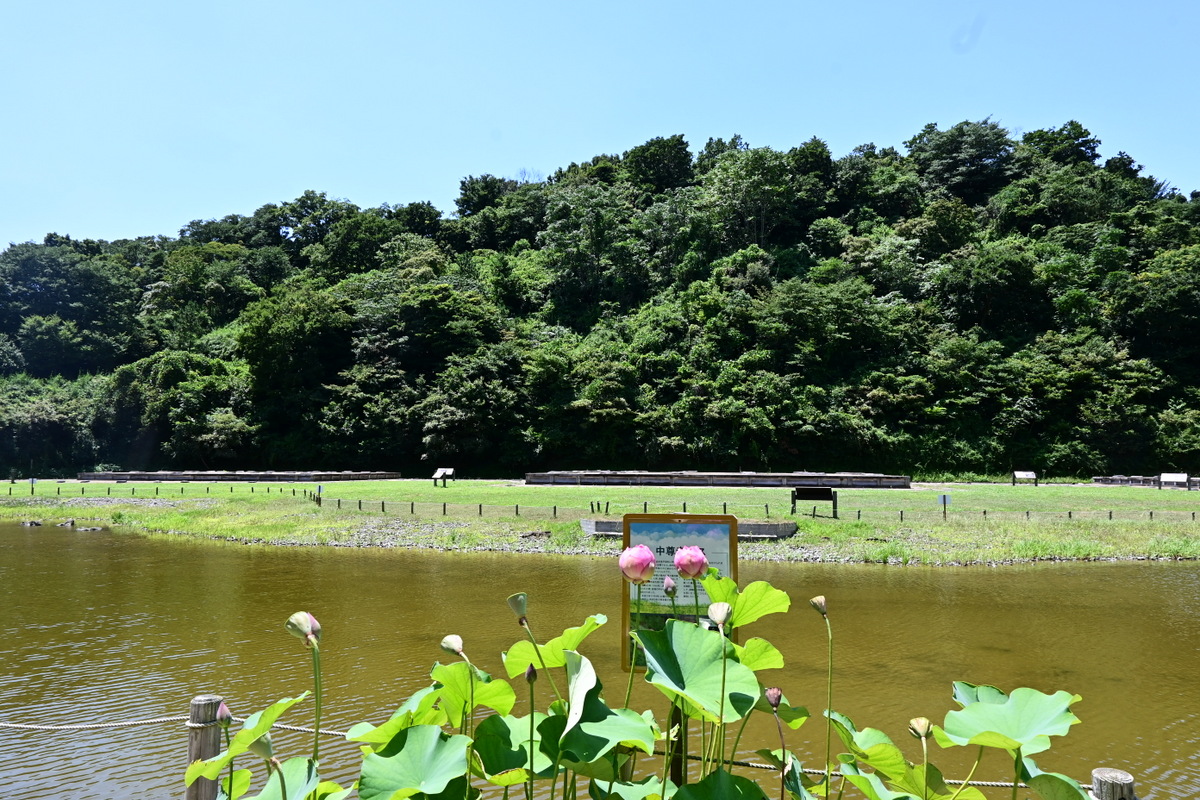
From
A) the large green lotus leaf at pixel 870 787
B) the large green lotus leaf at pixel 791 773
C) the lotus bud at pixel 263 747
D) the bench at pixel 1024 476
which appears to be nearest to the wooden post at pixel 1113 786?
the large green lotus leaf at pixel 870 787

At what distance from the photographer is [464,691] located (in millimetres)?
1671

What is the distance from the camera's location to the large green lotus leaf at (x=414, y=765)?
1.37m

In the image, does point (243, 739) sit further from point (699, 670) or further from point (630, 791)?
point (699, 670)

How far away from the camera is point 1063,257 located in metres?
35.6

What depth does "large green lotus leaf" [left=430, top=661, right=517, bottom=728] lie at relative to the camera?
164cm

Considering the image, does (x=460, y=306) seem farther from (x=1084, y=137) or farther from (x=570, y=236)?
(x=1084, y=137)

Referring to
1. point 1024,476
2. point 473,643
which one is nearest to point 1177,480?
point 1024,476

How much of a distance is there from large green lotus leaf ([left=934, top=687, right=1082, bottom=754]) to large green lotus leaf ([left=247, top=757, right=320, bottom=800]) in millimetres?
1261

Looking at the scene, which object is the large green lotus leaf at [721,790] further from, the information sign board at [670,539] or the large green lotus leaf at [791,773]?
the information sign board at [670,539]

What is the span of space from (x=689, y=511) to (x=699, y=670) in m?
18.3

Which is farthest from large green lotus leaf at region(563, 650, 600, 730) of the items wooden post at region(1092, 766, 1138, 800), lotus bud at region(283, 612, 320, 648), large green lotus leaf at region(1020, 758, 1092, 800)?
wooden post at region(1092, 766, 1138, 800)

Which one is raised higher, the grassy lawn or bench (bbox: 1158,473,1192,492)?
bench (bbox: 1158,473,1192,492)

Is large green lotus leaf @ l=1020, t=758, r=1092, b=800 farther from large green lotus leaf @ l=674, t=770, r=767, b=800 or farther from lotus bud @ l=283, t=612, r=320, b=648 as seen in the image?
lotus bud @ l=283, t=612, r=320, b=648

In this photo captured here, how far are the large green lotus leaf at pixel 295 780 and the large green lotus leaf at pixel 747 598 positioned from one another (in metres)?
0.93
